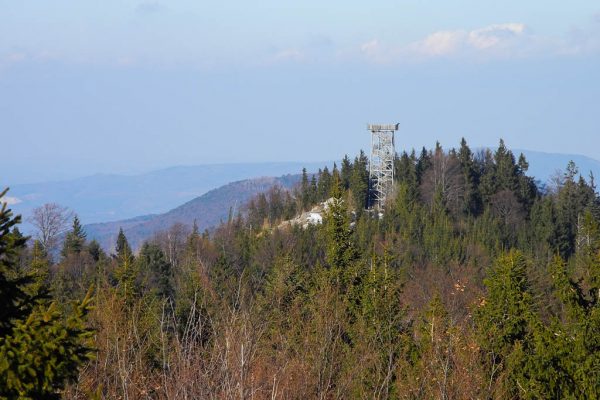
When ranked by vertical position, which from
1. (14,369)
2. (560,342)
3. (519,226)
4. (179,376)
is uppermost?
(14,369)

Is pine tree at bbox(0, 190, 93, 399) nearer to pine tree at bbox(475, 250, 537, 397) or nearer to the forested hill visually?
the forested hill

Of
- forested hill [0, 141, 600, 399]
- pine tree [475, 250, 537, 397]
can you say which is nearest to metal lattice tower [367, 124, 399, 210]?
forested hill [0, 141, 600, 399]

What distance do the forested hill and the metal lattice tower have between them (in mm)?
1209

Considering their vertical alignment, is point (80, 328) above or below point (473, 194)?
above

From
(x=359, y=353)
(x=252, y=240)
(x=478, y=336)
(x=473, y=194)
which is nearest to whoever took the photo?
(x=478, y=336)

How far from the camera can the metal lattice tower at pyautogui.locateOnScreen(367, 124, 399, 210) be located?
208ft

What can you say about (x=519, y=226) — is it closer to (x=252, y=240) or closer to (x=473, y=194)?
(x=473, y=194)

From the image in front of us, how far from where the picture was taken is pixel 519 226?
209ft

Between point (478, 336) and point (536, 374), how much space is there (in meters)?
2.49

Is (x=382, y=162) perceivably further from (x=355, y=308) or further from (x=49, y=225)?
(x=355, y=308)

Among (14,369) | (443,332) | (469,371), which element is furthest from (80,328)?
(443,332)

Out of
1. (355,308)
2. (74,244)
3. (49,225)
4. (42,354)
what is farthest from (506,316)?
(49,225)

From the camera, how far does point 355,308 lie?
21.8 m

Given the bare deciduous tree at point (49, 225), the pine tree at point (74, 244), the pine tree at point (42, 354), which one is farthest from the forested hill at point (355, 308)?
the bare deciduous tree at point (49, 225)
